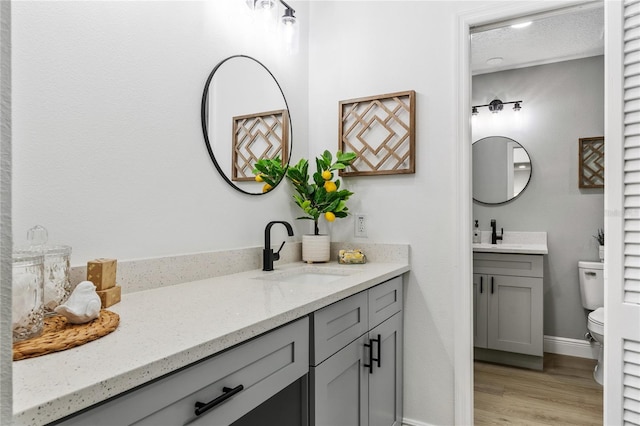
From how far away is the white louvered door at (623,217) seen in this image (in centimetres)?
133

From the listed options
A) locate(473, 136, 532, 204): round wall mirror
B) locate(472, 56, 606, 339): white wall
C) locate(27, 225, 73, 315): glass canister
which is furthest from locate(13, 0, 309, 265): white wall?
locate(472, 56, 606, 339): white wall

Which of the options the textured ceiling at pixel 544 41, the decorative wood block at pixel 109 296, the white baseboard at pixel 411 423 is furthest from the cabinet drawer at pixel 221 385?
the textured ceiling at pixel 544 41

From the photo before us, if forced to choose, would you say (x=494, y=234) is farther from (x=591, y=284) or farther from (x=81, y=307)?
(x=81, y=307)

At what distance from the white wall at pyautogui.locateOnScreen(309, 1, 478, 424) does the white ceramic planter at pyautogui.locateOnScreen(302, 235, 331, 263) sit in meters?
0.21

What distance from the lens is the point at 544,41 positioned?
3.08 meters

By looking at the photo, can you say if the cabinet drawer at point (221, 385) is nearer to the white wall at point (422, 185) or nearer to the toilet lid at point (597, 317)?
the white wall at point (422, 185)

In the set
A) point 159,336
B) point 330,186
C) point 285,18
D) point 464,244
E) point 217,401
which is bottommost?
point 217,401

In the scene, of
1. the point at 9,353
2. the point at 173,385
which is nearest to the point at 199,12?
the point at 173,385

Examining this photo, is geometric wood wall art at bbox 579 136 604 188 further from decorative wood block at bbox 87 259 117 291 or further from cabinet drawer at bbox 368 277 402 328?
decorative wood block at bbox 87 259 117 291

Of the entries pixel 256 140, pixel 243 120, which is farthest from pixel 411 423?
pixel 243 120

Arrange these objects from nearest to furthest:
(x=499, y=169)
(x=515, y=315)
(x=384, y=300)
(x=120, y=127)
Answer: (x=120, y=127), (x=384, y=300), (x=515, y=315), (x=499, y=169)

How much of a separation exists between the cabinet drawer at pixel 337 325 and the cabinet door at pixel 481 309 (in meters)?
1.89

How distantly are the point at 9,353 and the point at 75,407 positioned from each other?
0.85ft

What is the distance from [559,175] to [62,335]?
3.65 m
